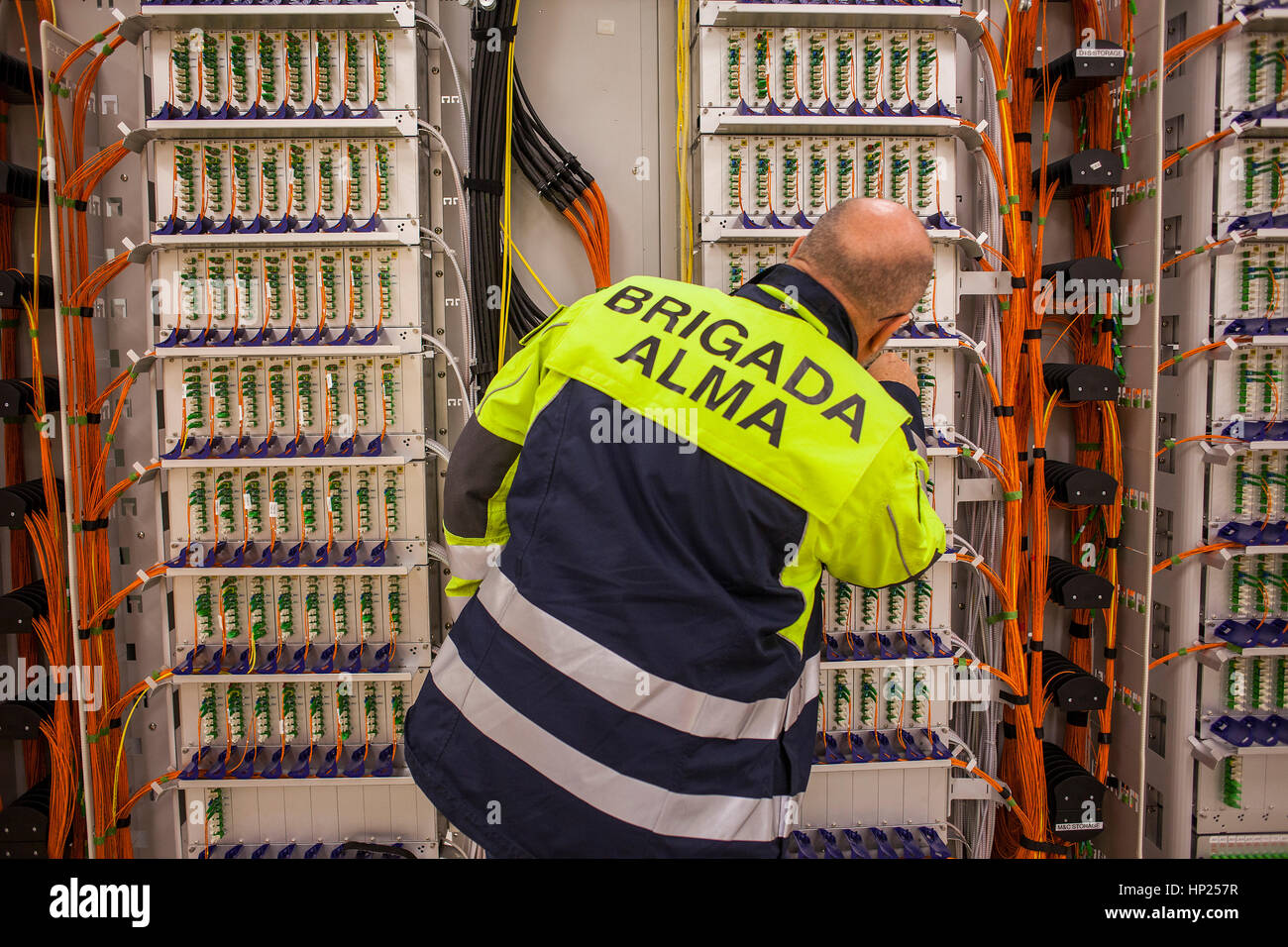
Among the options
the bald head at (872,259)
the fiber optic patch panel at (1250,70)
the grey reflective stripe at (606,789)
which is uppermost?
the fiber optic patch panel at (1250,70)

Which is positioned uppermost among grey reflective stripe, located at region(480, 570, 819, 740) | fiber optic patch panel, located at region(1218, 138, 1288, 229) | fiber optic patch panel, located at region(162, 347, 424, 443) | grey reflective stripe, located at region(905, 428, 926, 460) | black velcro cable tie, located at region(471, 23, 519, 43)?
black velcro cable tie, located at region(471, 23, 519, 43)

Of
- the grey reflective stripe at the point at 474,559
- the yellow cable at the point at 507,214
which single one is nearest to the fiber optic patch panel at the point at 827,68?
the yellow cable at the point at 507,214

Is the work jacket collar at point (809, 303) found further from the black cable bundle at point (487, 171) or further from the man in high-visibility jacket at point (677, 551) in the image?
the black cable bundle at point (487, 171)

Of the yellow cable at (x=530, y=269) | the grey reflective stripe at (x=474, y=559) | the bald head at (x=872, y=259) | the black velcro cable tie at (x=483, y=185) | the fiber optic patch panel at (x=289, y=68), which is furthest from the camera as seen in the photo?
the yellow cable at (x=530, y=269)

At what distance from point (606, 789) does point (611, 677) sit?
237mm

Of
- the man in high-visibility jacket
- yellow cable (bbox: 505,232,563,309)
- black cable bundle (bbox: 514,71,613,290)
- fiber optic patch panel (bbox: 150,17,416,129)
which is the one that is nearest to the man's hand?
the man in high-visibility jacket

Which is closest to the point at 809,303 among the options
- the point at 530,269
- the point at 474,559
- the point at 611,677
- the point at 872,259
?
the point at 872,259

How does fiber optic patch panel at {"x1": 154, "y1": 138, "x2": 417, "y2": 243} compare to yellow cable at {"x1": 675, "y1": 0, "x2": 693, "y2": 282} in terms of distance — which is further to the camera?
yellow cable at {"x1": 675, "y1": 0, "x2": 693, "y2": 282}

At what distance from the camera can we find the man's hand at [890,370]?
2.05m

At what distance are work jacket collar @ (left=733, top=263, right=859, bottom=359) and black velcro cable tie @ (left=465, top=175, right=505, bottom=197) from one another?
152 centimetres

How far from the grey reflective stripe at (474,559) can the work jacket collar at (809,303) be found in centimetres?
90

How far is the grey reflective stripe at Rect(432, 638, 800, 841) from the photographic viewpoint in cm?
165

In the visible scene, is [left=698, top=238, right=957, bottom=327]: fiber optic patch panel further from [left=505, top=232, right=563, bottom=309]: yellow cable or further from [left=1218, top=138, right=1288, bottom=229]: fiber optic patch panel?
[left=1218, top=138, right=1288, bottom=229]: fiber optic patch panel
